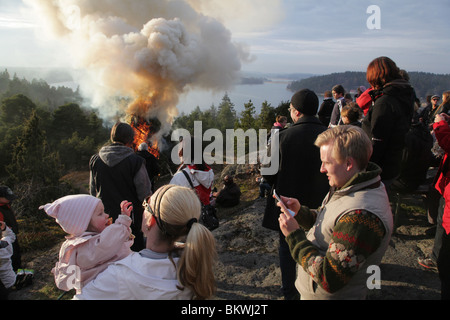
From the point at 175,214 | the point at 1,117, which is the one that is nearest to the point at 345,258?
the point at 175,214

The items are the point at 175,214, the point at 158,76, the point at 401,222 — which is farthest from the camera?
the point at 158,76

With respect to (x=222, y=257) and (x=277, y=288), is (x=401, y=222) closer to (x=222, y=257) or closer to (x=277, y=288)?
(x=277, y=288)

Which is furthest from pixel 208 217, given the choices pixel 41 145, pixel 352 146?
pixel 41 145

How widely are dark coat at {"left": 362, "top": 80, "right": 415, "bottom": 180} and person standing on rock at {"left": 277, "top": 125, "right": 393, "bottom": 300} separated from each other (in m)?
1.55

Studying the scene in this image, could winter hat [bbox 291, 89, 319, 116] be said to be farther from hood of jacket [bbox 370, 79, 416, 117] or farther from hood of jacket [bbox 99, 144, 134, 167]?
hood of jacket [bbox 99, 144, 134, 167]

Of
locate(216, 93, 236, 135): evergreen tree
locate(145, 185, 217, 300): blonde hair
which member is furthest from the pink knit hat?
locate(216, 93, 236, 135): evergreen tree

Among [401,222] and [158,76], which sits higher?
[158,76]

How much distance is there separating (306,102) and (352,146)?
1.39m

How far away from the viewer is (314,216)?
2.31m

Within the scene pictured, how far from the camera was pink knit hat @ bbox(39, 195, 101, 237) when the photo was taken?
2.07 metres

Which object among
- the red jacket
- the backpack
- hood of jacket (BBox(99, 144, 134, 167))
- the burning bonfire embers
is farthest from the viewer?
the burning bonfire embers

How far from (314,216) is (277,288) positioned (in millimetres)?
1804
